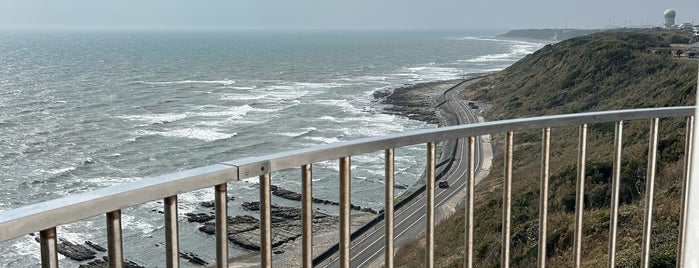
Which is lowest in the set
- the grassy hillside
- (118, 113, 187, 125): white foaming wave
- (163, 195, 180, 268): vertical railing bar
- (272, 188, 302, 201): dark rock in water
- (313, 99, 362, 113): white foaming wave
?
(272, 188, 302, 201): dark rock in water

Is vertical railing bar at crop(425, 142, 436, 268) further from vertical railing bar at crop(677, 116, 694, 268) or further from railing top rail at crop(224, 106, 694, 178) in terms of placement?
vertical railing bar at crop(677, 116, 694, 268)

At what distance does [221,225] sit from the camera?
1.53m

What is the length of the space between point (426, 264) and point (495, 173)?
20.4m

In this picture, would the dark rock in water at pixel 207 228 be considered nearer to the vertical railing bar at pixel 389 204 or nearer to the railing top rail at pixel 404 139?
the railing top rail at pixel 404 139

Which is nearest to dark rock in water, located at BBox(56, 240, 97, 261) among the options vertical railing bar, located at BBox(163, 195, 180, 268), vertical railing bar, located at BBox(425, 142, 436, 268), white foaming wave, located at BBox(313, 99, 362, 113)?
vertical railing bar, located at BBox(425, 142, 436, 268)

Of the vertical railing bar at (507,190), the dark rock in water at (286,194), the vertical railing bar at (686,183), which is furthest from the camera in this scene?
the dark rock in water at (286,194)

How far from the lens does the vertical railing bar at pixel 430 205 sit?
2.06 meters

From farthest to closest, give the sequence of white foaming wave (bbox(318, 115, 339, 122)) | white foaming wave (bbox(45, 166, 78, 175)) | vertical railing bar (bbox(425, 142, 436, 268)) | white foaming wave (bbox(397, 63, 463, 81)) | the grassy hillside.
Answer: white foaming wave (bbox(397, 63, 463, 81)), white foaming wave (bbox(318, 115, 339, 122)), white foaming wave (bbox(45, 166, 78, 175)), the grassy hillside, vertical railing bar (bbox(425, 142, 436, 268))

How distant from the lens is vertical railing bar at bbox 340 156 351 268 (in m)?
1.81

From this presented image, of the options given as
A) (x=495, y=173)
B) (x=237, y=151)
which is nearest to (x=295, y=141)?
(x=237, y=151)

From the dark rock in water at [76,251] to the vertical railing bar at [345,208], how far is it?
1592 centimetres

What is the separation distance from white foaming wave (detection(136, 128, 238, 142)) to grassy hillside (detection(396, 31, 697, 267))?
53.2ft

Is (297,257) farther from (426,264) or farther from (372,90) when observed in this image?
(372,90)

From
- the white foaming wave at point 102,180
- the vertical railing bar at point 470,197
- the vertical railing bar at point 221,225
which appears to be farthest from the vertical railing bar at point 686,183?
the white foaming wave at point 102,180
